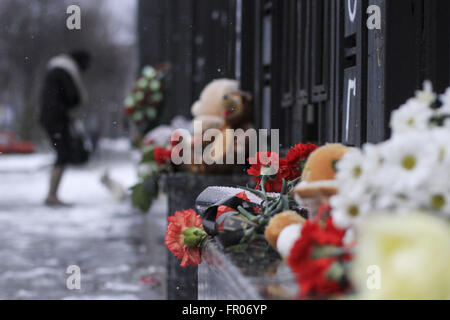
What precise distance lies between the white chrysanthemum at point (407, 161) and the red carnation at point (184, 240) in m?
1.03

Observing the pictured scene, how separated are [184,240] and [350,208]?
97 cm

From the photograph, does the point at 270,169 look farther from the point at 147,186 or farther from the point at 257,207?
the point at 147,186

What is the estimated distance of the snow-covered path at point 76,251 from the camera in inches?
183

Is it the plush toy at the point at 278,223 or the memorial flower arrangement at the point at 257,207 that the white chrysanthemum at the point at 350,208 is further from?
the memorial flower arrangement at the point at 257,207

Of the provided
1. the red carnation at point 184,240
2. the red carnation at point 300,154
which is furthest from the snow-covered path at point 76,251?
the red carnation at point 300,154

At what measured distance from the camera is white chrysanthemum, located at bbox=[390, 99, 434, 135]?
1218 millimetres

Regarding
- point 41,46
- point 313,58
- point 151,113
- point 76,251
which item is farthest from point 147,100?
point 41,46

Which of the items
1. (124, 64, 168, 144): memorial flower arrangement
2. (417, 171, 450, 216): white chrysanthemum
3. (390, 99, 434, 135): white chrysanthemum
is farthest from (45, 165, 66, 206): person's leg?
(417, 171, 450, 216): white chrysanthemum

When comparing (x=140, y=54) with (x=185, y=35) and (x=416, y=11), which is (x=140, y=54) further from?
(x=416, y=11)

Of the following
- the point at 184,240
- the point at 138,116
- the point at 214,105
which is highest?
the point at 138,116

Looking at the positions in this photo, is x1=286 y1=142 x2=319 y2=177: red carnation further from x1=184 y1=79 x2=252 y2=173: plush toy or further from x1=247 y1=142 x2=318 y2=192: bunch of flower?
x1=184 y1=79 x2=252 y2=173: plush toy

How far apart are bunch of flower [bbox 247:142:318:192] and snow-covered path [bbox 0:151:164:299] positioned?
231 cm

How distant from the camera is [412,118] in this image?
4.06 feet

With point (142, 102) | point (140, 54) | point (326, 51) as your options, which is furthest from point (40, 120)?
point (326, 51)
